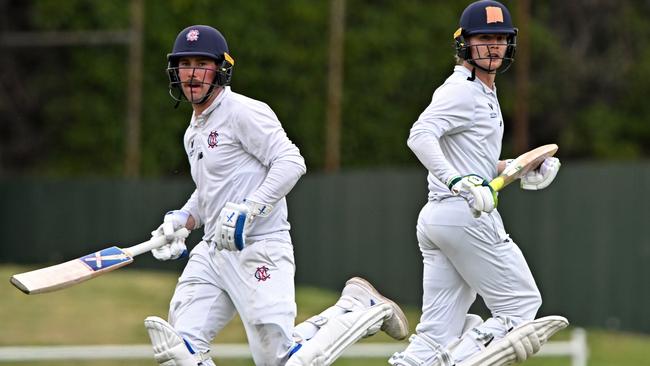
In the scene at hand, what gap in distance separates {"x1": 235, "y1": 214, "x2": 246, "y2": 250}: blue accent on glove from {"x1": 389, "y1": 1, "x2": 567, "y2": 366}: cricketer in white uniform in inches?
39.0

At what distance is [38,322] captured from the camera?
1530cm

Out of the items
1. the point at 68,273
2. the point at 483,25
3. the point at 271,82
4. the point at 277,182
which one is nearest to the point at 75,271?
the point at 68,273

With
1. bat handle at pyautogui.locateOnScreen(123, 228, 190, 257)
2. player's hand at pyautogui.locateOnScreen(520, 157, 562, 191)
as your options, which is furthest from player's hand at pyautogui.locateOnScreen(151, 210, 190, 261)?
player's hand at pyautogui.locateOnScreen(520, 157, 562, 191)

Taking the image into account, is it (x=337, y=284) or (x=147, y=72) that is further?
(x=147, y=72)

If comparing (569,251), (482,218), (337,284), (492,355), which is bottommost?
(337,284)

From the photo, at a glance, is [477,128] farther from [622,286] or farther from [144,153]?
[144,153]

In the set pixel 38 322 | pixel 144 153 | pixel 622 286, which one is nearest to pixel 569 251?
pixel 622 286

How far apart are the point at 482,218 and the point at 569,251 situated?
8.23 m

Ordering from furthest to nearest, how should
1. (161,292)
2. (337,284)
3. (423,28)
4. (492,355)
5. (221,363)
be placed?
(423,28), (337,284), (161,292), (221,363), (492,355)

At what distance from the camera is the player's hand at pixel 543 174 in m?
8.20

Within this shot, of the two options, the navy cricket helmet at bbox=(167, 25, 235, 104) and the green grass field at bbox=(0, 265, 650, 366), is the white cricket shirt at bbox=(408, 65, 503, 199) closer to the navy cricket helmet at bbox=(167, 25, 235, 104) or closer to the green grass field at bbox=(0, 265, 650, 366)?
the navy cricket helmet at bbox=(167, 25, 235, 104)

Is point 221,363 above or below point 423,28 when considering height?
below

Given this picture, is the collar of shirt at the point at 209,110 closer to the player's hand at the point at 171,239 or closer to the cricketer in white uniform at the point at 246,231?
the cricketer in white uniform at the point at 246,231

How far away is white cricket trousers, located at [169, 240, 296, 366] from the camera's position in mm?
7742
